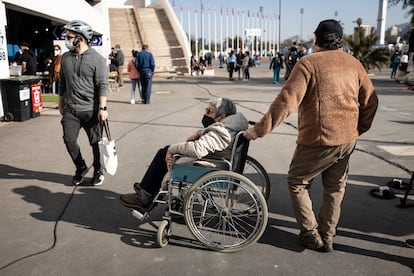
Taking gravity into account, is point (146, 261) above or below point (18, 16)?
below

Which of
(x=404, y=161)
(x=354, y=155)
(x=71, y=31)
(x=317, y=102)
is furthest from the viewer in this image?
(x=354, y=155)

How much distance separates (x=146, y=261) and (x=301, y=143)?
1.51m

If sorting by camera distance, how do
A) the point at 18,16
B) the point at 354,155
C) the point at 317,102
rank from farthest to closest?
the point at 18,16, the point at 354,155, the point at 317,102

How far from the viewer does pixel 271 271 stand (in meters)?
2.95

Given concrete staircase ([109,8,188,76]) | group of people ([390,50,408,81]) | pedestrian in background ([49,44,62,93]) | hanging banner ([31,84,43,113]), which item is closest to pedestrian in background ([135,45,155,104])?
pedestrian in background ([49,44,62,93])

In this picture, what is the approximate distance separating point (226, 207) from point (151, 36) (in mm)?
29873

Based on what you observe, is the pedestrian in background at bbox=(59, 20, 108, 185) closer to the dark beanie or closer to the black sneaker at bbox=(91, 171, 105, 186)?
the black sneaker at bbox=(91, 171, 105, 186)

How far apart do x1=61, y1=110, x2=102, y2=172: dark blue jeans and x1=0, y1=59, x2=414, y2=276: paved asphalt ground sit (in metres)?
0.46

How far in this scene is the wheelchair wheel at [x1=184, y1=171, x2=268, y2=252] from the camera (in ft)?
10.1

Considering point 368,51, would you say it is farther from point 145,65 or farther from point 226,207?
point 226,207

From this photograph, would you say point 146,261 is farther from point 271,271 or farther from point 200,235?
point 271,271

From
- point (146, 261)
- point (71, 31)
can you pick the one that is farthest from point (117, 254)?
point (71, 31)

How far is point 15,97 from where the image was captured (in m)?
8.99

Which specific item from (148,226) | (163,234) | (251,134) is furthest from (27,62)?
(251,134)
